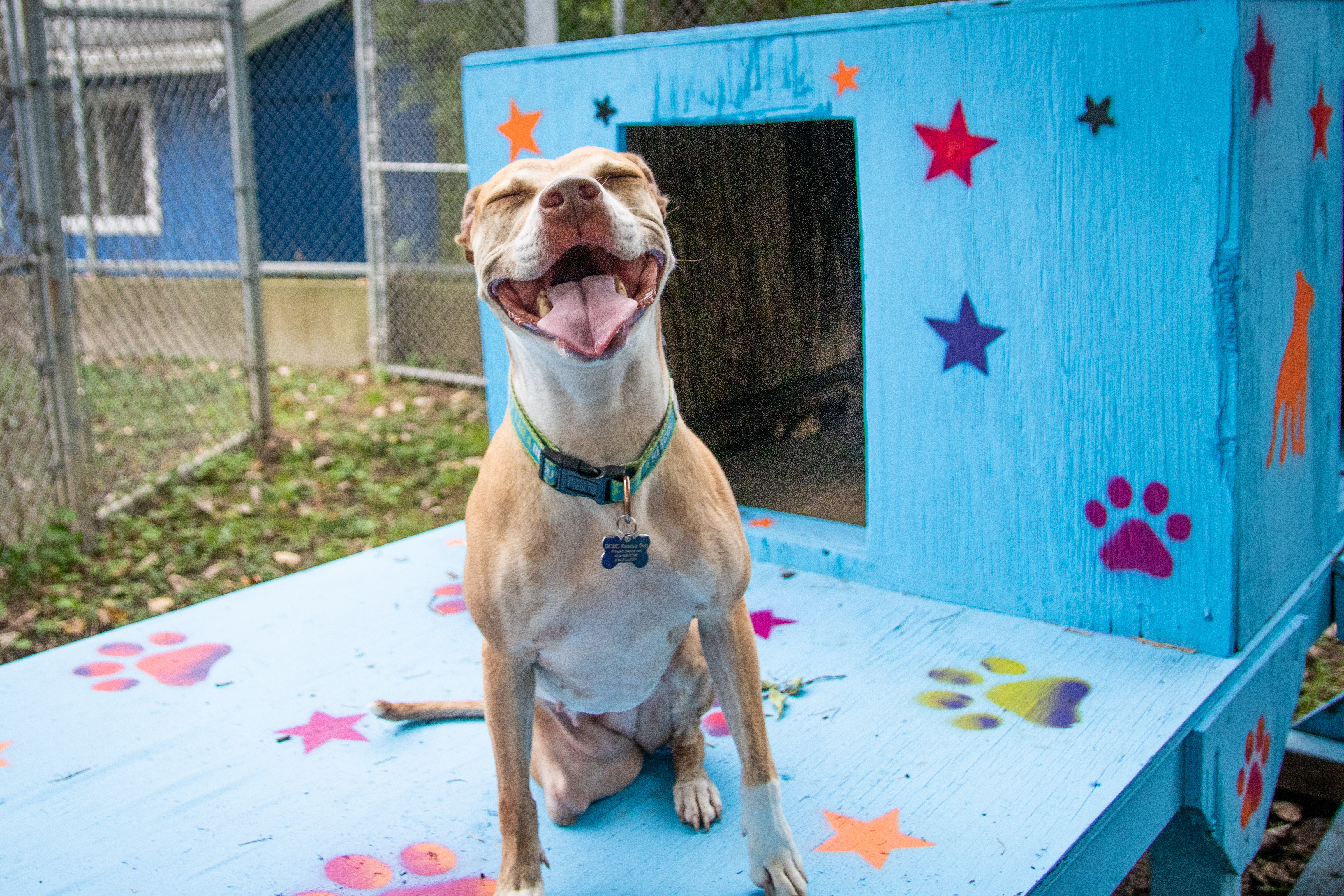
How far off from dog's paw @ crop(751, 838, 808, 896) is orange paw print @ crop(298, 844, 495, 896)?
0.50 m

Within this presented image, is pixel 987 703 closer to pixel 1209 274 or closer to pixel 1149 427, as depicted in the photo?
pixel 1149 427

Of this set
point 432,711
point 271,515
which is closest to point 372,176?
point 271,515

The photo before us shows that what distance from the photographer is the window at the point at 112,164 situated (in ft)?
22.7

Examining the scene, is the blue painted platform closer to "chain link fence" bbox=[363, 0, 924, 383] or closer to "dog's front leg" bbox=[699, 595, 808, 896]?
"dog's front leg" bbox=[699, 595, 808, 896]

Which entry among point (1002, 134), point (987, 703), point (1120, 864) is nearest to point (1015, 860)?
point (1120, 864)

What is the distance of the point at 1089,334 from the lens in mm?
2764

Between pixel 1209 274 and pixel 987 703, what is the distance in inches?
44.6

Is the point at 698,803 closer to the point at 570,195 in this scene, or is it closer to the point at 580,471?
the point at 580,471

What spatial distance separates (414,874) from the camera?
2.09 m

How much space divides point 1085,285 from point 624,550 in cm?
155

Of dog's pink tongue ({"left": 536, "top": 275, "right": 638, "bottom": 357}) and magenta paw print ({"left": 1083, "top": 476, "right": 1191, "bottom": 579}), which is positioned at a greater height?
dog's pink tongue ({"left": 536, "top": 275, "right": 638, "bottom": 357})

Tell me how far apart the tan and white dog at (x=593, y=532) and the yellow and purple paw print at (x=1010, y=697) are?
2.47ft

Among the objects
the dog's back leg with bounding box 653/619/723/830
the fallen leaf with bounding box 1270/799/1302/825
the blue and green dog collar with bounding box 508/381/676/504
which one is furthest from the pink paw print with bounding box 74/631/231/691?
the fallen leaf with bounding box 1270/799/1302/825

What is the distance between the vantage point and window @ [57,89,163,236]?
693 centimetres
